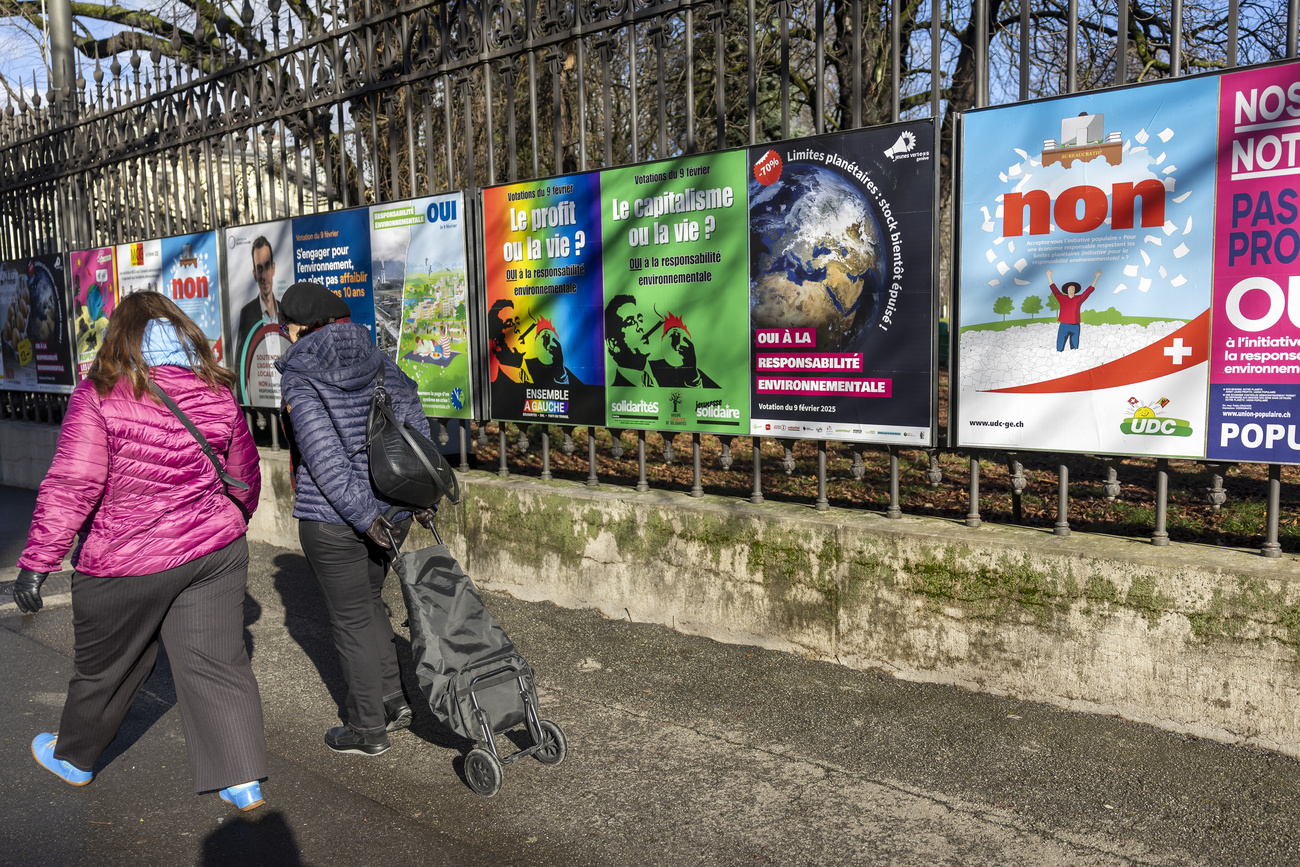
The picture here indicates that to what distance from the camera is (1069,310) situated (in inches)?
160

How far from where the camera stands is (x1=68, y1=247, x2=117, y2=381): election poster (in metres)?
9.59

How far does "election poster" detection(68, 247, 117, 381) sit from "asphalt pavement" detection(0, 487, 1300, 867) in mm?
5825

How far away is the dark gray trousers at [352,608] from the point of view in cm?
401

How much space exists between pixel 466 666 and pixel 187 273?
6.25 metres

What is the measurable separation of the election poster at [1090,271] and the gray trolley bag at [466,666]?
2182 mm

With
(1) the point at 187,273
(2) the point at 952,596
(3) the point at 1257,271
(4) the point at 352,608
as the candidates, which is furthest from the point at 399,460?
(1) the point at 187,273

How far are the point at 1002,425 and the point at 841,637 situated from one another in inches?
46.7

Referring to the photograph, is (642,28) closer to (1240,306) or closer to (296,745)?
(1240,306)

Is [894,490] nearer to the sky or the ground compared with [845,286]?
nearer to the ground

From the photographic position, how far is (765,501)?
5.20 metres

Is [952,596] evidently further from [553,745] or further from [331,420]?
[331,420]

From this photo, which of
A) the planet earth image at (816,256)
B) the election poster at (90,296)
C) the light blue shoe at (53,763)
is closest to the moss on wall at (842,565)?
the planet earth image at (816,256)

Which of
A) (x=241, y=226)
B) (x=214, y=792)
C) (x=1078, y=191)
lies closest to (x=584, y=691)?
(x=214, y=792)

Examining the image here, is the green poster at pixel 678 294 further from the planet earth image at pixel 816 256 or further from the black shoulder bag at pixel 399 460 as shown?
the black shoulder bag at pixel 399 460
